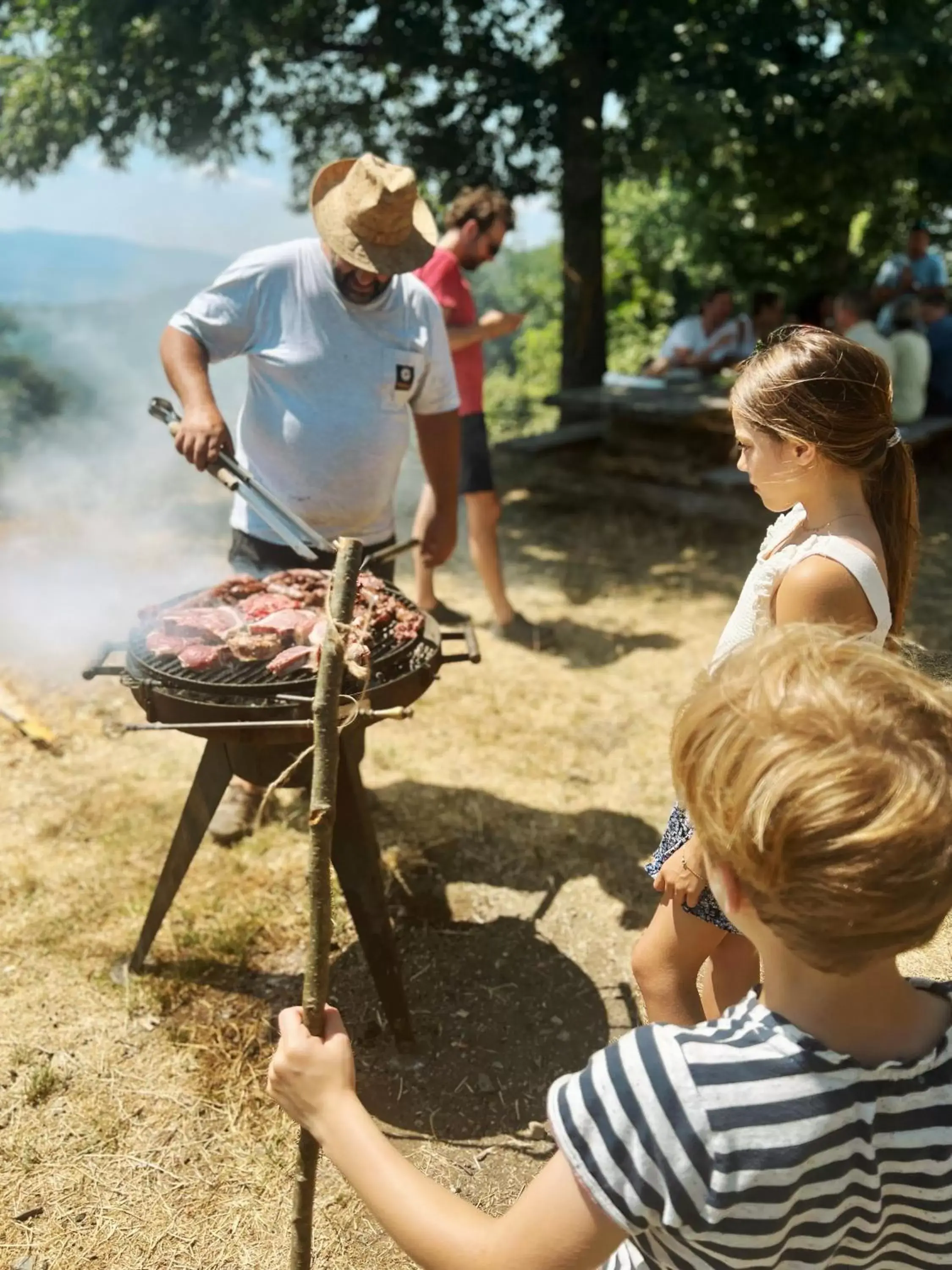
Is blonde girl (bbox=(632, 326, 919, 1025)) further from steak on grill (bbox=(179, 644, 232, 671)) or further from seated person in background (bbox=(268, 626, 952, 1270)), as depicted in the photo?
steak on grill (bbox=(179, 644, 232, 671))

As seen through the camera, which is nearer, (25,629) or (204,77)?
(25,629)

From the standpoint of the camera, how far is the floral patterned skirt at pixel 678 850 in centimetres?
216

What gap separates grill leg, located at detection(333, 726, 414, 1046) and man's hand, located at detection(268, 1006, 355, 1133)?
1.29 m

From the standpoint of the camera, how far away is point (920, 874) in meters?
1.04

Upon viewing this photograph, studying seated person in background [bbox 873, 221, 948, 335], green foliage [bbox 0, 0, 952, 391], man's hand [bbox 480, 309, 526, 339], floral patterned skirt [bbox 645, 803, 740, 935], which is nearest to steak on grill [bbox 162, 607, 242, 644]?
floral patterned skirt [bbox 645, 803, 740, 935]

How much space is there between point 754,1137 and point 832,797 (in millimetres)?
374

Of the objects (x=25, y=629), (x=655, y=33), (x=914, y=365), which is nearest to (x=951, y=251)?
(x=914, y=365)

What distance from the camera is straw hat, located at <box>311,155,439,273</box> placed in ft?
10.4

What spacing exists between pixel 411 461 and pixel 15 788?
19.1 feet

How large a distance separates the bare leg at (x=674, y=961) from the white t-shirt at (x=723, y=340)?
324 inches

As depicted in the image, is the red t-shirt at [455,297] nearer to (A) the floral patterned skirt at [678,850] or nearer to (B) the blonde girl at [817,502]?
(B) the blonde girl at [817,502]

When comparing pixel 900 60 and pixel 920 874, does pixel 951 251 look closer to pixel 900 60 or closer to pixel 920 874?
pixel 900 60

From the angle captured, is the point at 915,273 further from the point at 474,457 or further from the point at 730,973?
the point at 730,973

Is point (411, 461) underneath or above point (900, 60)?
underneath
